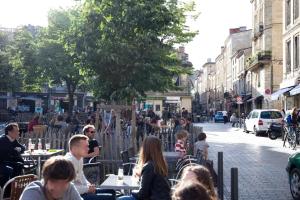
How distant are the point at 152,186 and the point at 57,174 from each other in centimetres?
218

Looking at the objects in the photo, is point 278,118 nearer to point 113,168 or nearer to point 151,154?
point 113,168

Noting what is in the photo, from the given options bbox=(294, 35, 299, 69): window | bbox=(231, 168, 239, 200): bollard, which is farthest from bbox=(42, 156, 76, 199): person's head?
bbox=(294, 35, 299, 69): window

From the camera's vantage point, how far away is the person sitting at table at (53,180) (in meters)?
4.23

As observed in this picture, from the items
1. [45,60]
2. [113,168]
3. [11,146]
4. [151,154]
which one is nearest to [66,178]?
[151,154]

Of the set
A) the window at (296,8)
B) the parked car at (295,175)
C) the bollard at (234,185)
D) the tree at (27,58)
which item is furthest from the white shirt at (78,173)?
the window at (296,8)

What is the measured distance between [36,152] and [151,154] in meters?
6.07

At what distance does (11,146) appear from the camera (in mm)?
9953

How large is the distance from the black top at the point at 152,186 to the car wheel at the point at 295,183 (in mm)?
4272

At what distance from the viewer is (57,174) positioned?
4227mm

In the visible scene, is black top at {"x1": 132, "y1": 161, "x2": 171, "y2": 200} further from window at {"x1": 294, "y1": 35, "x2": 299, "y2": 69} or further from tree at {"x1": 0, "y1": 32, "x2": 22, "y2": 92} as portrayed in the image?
tree at {"x1": 0, "y1": 32, "x2": 22, "y2": 92}

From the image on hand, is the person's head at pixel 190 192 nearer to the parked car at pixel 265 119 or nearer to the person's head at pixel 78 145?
the person's head at pixel 78 145

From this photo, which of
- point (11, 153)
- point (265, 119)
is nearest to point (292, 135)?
point (265, 119)

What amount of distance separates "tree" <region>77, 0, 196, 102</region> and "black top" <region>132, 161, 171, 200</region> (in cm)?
1185

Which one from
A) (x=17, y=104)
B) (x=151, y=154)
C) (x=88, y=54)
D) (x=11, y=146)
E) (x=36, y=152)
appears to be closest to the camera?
(x=151, y=154)
